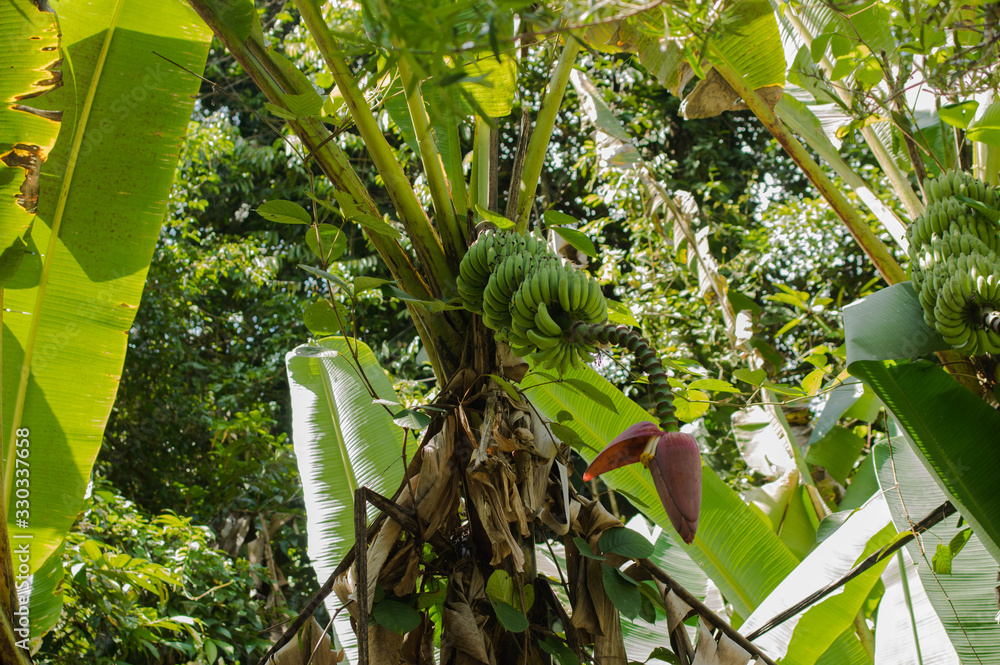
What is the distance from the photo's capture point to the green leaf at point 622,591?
0.56 metres

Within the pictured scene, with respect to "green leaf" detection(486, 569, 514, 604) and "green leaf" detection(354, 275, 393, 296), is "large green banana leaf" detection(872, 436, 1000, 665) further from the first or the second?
"green leaf" detection(354, 275, 393, 296)

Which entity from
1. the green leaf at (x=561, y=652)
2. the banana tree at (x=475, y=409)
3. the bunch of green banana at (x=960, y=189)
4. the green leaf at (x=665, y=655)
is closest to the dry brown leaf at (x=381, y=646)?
the banana tree at (x=475, y=409)

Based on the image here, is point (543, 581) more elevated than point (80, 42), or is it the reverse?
point (80, 42)

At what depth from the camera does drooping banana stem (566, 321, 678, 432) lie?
408 millimetres

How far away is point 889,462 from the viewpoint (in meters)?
0.87

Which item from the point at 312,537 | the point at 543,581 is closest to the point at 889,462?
the point at 543,581

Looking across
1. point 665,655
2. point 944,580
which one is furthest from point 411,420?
point 944,580

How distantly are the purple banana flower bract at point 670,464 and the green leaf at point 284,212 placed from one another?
1.13 feet

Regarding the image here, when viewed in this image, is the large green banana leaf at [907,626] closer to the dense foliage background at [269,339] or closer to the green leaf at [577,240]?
the dense foliage background at [269,339]

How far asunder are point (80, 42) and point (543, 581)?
94 cm

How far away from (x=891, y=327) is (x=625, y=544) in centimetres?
34

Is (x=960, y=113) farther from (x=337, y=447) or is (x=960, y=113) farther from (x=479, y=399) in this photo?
(x=337, y=447)

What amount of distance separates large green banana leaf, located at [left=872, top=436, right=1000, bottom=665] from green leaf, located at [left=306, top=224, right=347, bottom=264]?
653 mm

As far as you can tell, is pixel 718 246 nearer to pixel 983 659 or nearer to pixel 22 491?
pixel 983 659
